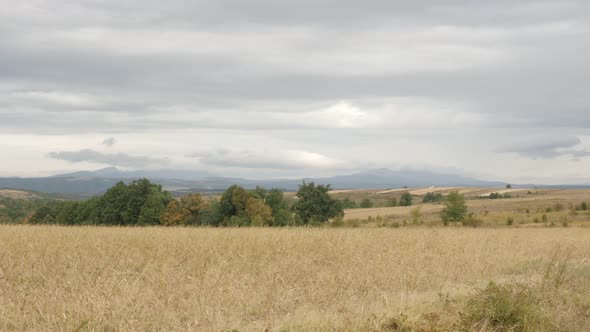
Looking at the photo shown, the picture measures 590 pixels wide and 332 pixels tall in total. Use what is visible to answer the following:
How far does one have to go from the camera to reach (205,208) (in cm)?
6175

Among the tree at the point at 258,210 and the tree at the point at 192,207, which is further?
the tree at the point at 192,207

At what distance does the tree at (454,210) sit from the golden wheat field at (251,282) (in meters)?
34.8

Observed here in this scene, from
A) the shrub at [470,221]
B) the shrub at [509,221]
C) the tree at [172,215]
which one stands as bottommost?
the shrub at [509,221]

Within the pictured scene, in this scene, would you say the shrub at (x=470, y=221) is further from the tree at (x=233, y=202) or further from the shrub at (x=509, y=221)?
the tree at (x=233, y=202)

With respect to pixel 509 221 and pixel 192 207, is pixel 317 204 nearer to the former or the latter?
pixel 192 207

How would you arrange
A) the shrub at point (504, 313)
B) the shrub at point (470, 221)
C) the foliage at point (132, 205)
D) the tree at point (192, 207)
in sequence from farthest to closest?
the tree at point (192, 207) < the shrub at point (470, 221) < the foliage at point (132, 205) < the shrub at point (504, 313)

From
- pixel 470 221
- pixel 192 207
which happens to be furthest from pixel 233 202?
pixel 470 221

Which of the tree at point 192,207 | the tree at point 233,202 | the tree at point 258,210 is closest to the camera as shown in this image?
the tree at point 258,210

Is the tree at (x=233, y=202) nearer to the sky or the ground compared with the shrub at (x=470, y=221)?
nearer to the sky

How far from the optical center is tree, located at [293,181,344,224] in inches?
2263

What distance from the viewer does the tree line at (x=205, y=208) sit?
53.6m

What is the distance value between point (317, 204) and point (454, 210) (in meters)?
13.5

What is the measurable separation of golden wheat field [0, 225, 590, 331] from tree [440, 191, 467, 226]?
34770 mm

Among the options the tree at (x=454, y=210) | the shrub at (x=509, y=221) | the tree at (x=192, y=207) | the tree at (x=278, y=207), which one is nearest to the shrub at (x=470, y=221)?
the tree at (x=454, y=210)
